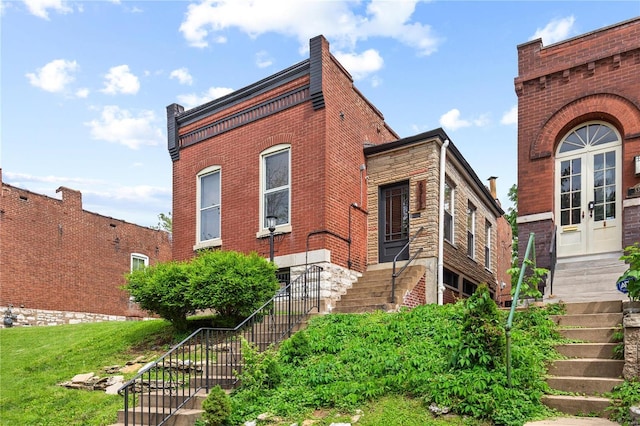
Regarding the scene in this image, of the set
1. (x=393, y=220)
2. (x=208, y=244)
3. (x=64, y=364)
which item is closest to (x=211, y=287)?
(x=64, y=364)

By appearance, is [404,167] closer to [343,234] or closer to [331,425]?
[343,234]

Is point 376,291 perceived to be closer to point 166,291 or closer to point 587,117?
point 166,291

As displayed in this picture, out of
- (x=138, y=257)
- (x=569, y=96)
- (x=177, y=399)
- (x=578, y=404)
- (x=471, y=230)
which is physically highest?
(x=569, y=96)

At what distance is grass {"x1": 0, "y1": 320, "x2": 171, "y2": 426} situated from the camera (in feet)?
27.1

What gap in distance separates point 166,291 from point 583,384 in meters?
7.47

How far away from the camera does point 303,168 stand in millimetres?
12328

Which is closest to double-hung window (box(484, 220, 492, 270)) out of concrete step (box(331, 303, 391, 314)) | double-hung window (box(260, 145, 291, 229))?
double-hung window (box(260, 145, 291, 229))

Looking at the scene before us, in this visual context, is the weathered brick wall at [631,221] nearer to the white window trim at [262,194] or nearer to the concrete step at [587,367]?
the concrete step at [587,367]

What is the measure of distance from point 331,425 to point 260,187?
8.14 m

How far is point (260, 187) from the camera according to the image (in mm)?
13180

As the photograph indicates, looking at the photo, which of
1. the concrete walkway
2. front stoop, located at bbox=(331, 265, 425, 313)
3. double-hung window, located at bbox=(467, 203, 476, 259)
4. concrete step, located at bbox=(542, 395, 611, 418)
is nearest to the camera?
the concrete walkway

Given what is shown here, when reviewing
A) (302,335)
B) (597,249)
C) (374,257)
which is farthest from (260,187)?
(597,249)

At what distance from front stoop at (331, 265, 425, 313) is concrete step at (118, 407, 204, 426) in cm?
417

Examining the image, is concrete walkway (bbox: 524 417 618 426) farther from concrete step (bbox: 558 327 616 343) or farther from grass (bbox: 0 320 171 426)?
grass (bbox: 0 320 171 426)
